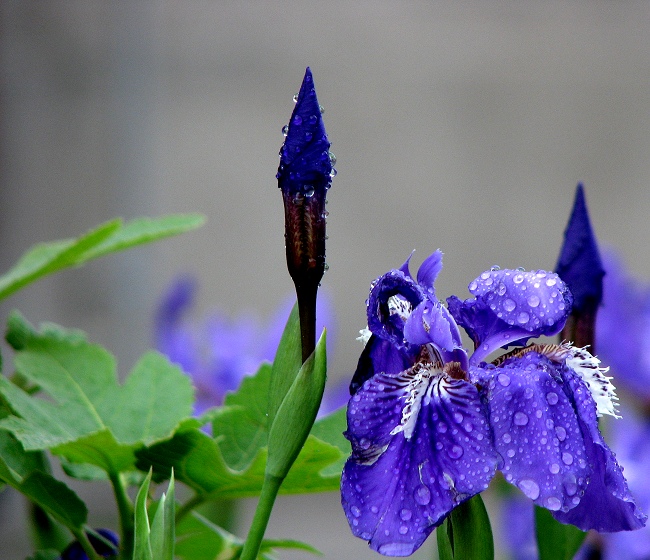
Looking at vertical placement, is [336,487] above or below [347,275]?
below

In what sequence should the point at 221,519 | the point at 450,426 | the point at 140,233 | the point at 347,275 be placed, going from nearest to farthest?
the point at 450,426 → the point at 140,233 → the point at 221,519 → the point at 347,275

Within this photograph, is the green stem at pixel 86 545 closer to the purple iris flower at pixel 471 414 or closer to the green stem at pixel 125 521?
the green stem at pixel 125 521

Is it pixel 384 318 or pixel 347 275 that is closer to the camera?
pixel 384 318

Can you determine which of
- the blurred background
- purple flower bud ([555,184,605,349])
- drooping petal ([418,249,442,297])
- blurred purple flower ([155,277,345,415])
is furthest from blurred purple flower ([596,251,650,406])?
the blurred background

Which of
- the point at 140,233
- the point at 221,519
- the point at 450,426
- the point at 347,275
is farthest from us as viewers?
the point at 347,275

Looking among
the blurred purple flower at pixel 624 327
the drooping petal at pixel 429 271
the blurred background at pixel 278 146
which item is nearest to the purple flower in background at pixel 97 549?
the drooping petal at pixel 429 271

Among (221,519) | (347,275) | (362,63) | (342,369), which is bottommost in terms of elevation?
(221,519)

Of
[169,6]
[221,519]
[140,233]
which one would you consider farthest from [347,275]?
[140,233]

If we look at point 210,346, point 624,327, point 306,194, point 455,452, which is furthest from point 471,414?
point 210,346

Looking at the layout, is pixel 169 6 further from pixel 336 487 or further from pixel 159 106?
pixel 336 487
